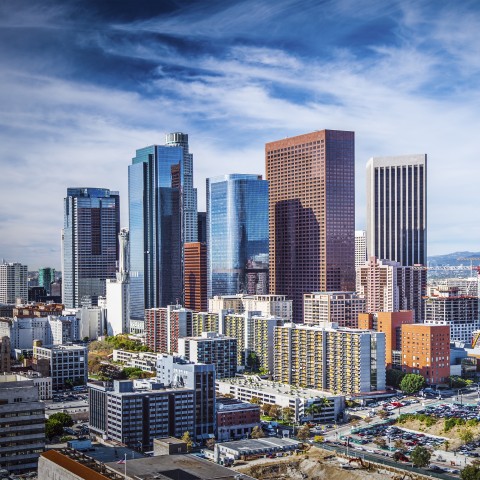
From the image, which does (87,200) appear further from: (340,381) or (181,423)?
(181,423)

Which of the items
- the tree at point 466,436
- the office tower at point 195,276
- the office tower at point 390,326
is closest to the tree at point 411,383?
the office tower at point 390,326

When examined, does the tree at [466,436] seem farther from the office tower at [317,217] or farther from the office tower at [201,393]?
the office tower at [317,217]

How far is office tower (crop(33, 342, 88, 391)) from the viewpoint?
27.4m

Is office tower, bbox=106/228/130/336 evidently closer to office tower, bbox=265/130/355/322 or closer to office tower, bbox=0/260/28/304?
office tower, bbox=265/130/355/322

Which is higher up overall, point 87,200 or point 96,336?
point 87,200

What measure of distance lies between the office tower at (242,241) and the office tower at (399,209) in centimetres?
1208

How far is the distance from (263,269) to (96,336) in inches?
368

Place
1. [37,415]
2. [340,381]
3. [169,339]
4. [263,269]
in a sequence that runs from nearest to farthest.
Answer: [37,415] < [340,381] < [169,339] < [263,269]

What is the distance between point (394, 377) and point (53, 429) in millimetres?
11863

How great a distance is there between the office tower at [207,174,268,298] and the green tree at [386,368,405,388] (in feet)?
48.6

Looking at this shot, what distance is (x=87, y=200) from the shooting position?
5181cm

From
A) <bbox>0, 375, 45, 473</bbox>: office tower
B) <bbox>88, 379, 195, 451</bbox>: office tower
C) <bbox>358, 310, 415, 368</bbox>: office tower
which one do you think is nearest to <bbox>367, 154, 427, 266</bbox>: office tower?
<bbox>358, 310, 415, 368</bbox>: office tower

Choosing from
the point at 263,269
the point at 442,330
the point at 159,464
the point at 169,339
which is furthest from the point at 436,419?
the point at 263,269

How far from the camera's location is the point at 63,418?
Result: 20.6 meters
